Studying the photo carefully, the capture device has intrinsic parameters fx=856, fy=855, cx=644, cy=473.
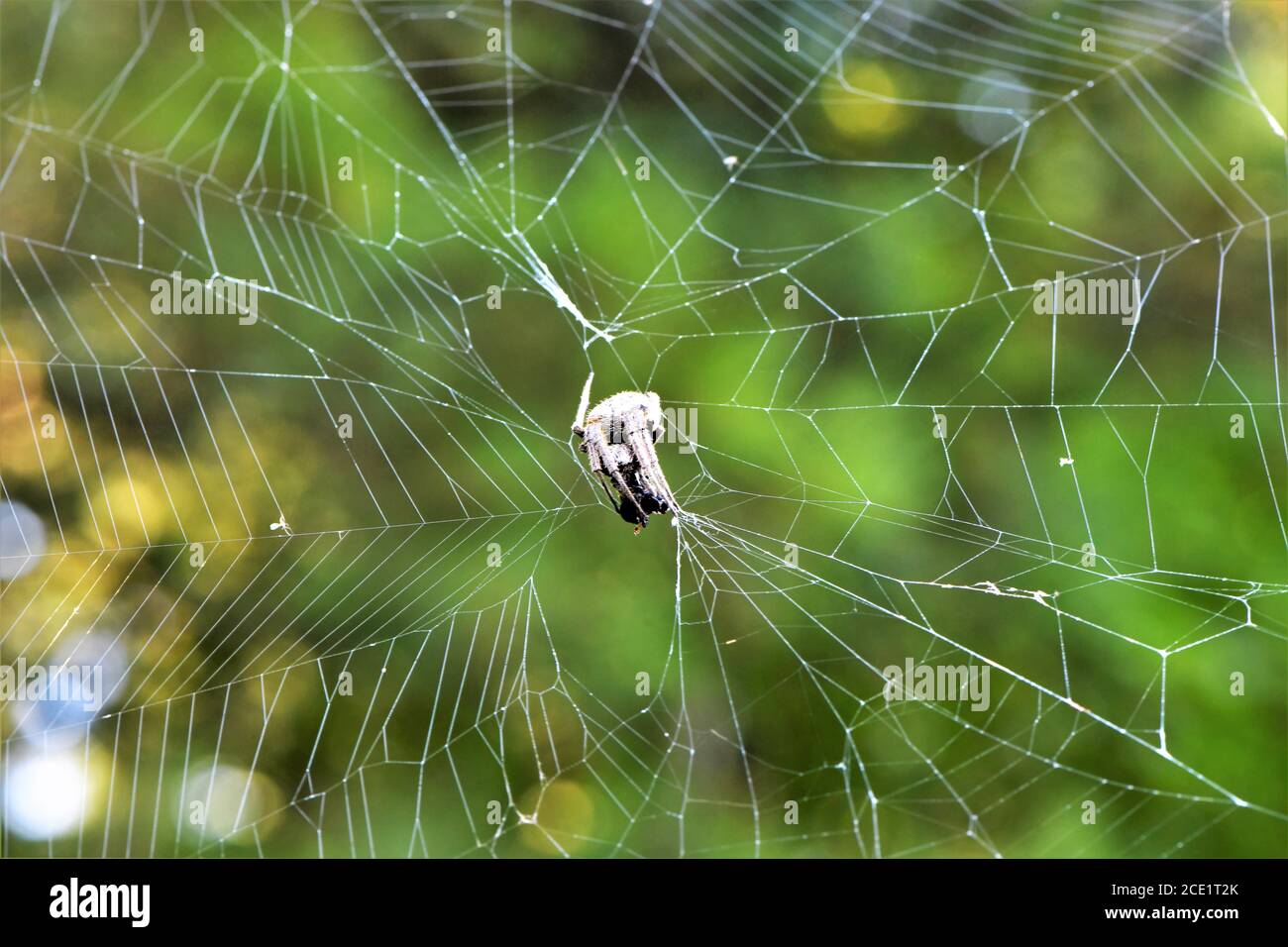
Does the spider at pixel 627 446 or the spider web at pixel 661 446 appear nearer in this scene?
the spider at pixel 627 446

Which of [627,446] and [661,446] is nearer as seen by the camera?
[627,446]

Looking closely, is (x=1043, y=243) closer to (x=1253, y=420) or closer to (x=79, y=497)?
(x=1253, y=420)

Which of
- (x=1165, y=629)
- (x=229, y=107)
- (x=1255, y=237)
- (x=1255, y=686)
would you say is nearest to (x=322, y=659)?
(x=229, y=107)

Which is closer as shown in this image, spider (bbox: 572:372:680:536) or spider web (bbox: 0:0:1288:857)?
spider (bbox: 572:372:680:536)

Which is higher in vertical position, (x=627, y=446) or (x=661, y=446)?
(x=661, y=446)
